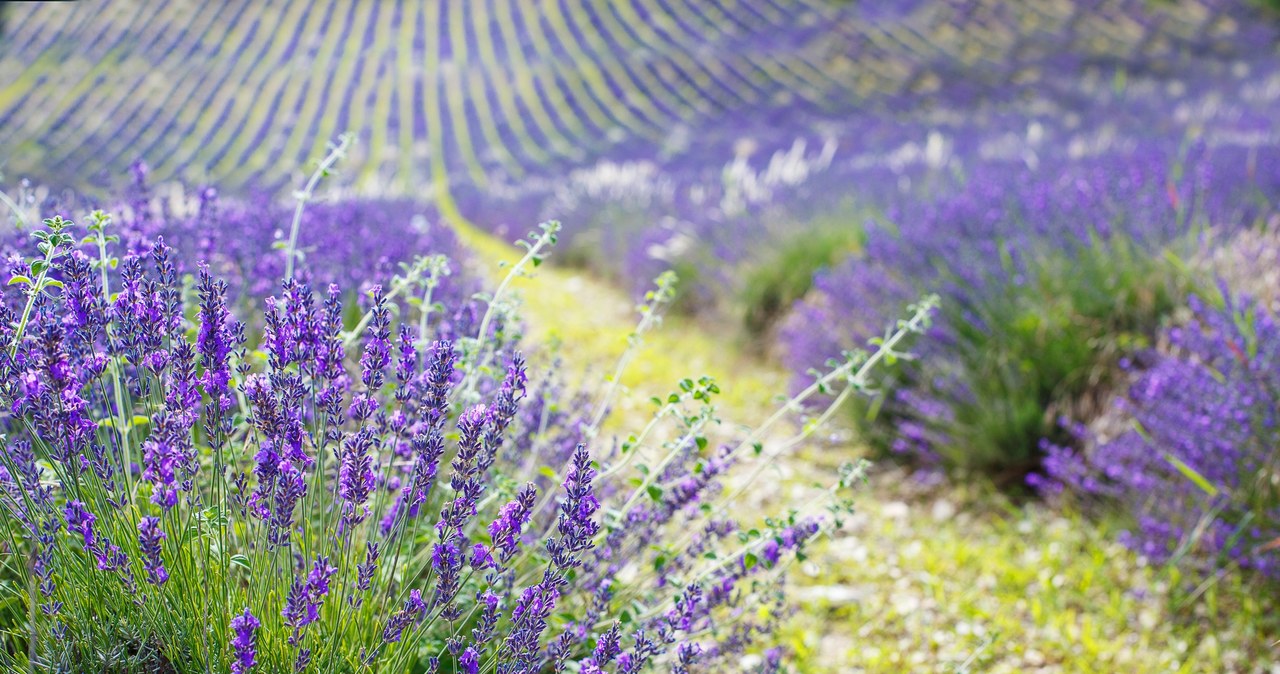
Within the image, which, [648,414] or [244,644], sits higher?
[244,644]

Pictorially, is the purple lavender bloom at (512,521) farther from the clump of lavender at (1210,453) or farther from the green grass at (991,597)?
the clump of lavender at (1210,453)

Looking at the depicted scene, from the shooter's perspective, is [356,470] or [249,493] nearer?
[356,470]

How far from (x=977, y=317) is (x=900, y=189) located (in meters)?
1.91

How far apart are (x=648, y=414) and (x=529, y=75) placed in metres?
21.3

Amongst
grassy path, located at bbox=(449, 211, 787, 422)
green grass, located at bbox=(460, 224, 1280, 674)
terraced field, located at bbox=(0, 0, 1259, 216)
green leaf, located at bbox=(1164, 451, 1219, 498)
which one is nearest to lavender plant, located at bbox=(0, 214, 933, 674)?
green grass, located at bbox=(460, 224, 1280, 674)

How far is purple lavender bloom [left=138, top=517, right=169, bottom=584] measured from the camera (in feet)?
2.72

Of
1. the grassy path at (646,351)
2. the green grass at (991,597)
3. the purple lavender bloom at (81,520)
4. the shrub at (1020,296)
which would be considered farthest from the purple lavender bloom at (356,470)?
the shrub at (1020,296)

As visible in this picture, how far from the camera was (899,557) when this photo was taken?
2.46 meters

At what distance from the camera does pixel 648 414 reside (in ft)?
11.4

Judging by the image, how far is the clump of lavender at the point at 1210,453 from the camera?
1.86 meters

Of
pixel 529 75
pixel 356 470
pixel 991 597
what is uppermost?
pixel 356 470

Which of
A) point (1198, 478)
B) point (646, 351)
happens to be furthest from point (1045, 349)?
point (646, 351)

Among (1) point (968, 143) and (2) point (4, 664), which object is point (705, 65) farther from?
(2) point (4, 664)

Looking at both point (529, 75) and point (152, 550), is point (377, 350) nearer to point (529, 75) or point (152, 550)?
point (152, 550)
